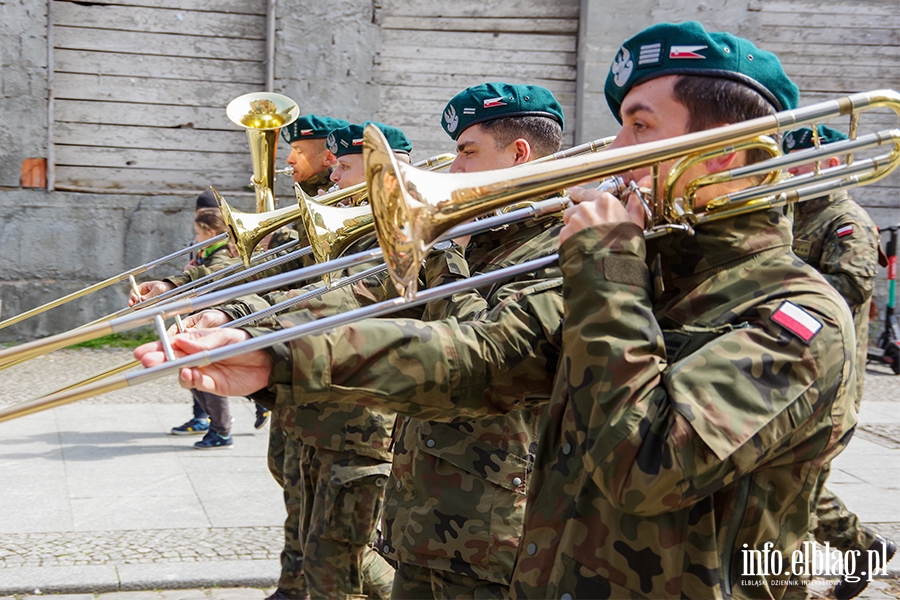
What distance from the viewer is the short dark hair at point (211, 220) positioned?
682 cm

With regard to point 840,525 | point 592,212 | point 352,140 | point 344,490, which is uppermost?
point 592,212

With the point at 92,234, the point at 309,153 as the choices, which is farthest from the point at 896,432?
the point at 92,234

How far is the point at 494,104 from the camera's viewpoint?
305cm

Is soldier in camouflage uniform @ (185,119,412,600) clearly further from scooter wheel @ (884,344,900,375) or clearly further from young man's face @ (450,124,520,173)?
scooter wheel @ (884,344,900,375)

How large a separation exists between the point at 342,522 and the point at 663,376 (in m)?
2.33

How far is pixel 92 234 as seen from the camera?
30.0ft

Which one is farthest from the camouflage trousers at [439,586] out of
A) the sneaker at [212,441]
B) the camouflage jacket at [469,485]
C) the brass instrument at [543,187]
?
the sneaker at [212,441]

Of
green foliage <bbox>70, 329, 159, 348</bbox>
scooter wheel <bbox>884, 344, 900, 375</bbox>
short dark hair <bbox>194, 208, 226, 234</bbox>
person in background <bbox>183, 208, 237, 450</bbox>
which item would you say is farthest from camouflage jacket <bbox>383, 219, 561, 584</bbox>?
scooter wheel <bbox>884, 344, 900, 375</bbox>

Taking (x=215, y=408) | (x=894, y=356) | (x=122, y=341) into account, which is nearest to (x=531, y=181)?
(x=215, y=408)

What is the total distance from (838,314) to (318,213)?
225 cm

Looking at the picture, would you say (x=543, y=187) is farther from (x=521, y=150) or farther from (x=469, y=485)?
(x=521, y=150)

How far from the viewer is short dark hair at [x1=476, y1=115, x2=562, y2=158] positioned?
10.0ft

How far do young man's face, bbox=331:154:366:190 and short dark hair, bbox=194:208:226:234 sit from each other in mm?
2275

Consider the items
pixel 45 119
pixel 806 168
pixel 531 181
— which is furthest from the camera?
pixel 45 119
